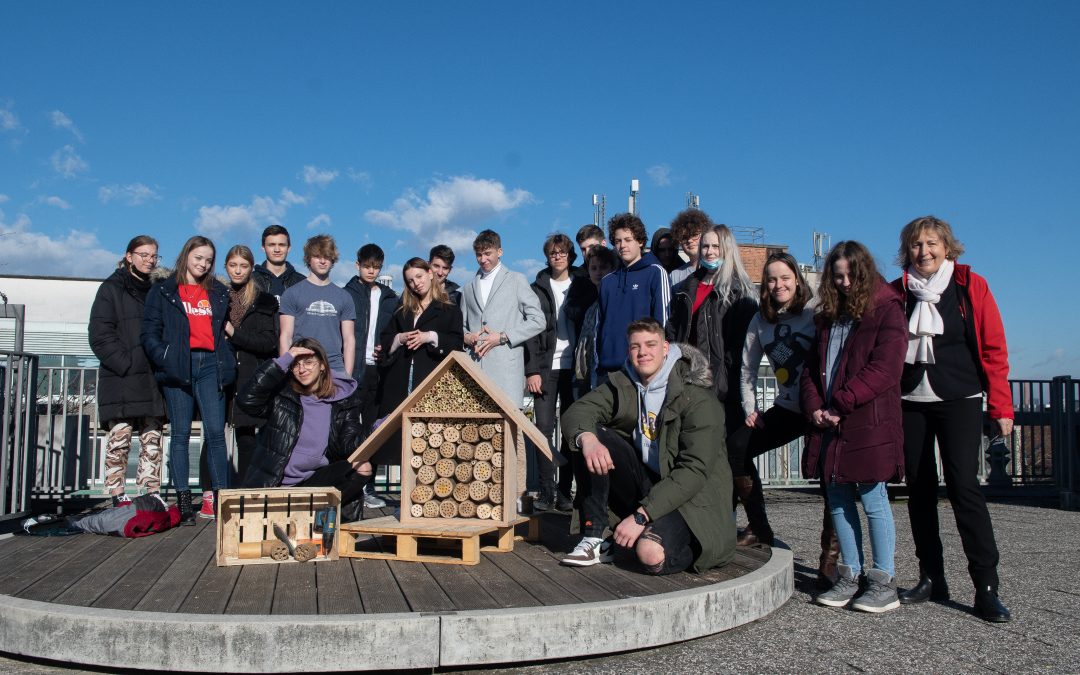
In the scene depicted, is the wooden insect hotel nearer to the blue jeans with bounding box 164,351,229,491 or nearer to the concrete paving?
the concrete paving

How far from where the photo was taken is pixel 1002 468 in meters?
12.3

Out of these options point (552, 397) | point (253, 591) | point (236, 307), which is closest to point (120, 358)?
point (236, 307)

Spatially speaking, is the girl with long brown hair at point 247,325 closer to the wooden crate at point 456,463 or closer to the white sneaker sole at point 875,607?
the wooden crate at point 456,463

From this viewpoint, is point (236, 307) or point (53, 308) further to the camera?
point (53, 308)

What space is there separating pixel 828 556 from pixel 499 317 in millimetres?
3302

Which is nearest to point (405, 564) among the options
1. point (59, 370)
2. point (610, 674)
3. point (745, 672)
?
point (610, 674)

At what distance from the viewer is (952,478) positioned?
15.7 ft

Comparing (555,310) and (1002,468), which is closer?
(555,310)

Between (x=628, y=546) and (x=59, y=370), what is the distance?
722 cm

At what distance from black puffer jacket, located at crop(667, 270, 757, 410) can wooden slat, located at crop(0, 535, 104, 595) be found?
13.7 ft

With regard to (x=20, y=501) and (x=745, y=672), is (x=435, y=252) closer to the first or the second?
(x=20, y=501)

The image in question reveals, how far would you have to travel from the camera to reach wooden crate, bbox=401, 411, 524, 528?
543 cm

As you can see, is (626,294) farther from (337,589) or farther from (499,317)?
(337,589)

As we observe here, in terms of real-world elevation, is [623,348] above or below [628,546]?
above
